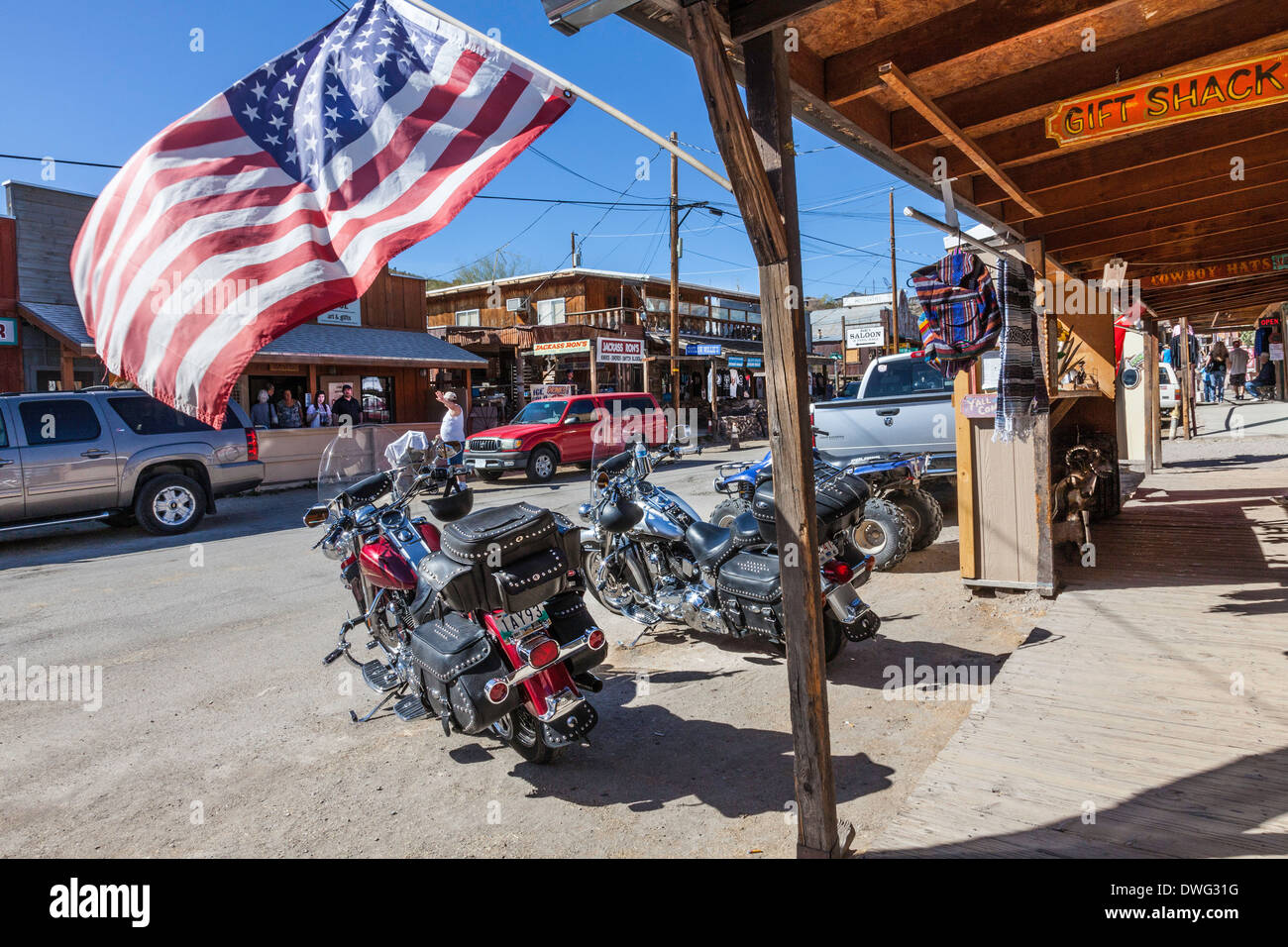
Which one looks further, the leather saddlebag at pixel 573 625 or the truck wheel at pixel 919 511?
the truck wheel at pixel 919 511

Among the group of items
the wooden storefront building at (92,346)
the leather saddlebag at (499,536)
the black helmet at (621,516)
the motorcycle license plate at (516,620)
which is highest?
the wooden storefront building at (92,346)

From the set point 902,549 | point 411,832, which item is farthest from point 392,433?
point 902,549

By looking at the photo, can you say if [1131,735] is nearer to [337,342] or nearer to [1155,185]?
[1155,185]

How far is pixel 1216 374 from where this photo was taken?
2670 centimetres

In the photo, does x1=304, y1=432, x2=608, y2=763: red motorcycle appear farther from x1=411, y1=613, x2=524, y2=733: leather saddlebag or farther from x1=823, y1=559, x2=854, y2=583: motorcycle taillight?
x1=823, y1=559, x2=854, y2=583: motorcycle taillight

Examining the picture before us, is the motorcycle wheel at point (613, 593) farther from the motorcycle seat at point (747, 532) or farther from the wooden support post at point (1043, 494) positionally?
the wooden support post at point (1043, 494)

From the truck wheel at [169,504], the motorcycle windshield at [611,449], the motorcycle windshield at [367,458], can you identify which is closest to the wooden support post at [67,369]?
the truck wheel at [169,504]

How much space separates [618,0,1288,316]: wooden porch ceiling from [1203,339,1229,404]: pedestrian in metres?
24.5

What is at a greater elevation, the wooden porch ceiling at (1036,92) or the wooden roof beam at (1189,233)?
the wooden porch ceiling at (1036,92)

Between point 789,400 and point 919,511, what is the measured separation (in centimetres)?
569

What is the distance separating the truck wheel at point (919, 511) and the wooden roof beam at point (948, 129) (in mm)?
2937

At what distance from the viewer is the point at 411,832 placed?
3.16m

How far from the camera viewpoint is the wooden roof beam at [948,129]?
143 inches

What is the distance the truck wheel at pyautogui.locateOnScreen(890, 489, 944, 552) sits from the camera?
7.70 m
